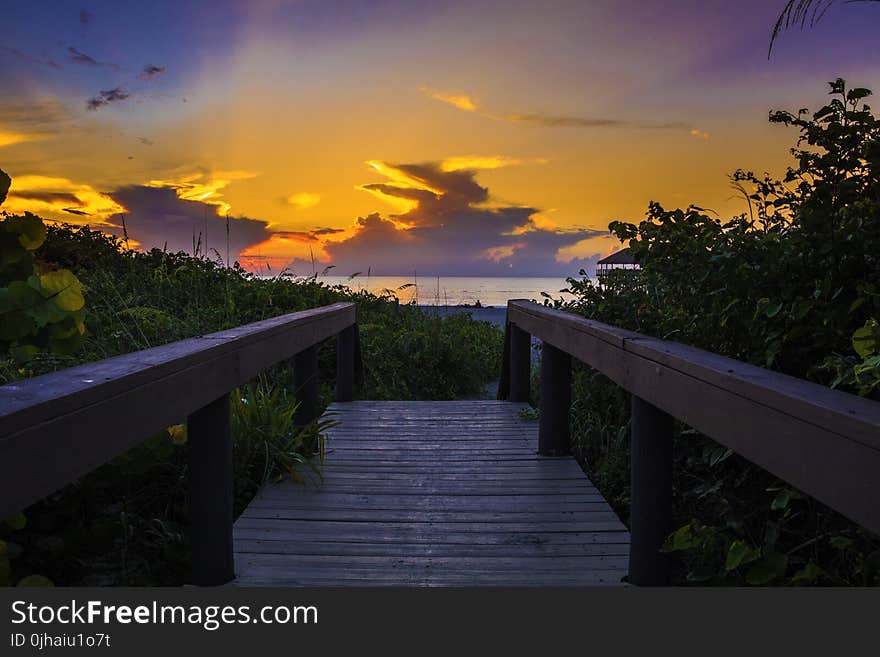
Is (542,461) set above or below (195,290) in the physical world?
below

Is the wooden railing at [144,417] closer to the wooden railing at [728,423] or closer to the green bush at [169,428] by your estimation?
the green bush at [169,428]

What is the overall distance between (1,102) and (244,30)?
2.14m

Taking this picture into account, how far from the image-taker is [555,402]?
4312 mm

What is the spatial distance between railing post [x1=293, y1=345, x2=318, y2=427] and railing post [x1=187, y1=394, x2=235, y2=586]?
187 centimetres

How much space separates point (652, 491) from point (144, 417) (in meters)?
1.76

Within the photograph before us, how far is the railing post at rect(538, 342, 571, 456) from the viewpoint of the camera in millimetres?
4301

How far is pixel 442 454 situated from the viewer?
4453 mm

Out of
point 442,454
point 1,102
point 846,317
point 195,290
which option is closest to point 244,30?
point 1,102

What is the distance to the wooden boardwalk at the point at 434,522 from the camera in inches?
104

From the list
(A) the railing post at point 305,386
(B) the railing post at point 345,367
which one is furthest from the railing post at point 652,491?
(B) the railing post at point 345,367

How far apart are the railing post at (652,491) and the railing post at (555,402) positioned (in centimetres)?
185

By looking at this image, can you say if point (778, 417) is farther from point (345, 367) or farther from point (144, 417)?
point (345, 367)

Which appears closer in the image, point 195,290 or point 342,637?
point 342,637

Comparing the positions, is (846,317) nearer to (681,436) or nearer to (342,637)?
(681,436)
